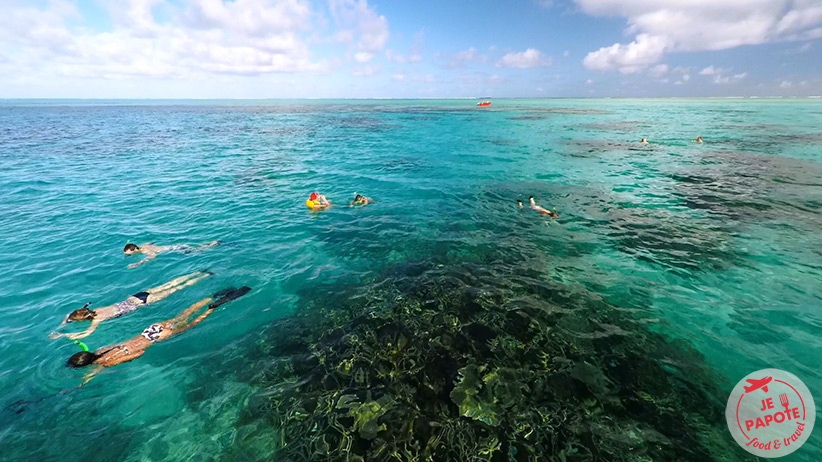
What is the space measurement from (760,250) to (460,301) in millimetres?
13171

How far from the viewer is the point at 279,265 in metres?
13.1

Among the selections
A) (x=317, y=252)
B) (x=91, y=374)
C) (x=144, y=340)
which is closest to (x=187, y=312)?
(x=144, y=340)

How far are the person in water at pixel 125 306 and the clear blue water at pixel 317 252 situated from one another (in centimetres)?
35

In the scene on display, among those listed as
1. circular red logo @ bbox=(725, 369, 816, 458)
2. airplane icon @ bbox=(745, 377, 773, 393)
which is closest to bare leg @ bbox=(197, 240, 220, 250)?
circular red logo @ bbox=(725, 369, 816, 458)

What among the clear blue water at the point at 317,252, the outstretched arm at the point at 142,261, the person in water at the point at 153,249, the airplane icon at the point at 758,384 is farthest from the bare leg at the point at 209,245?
the airplane icon at the point at 758,384

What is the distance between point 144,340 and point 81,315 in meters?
2.57

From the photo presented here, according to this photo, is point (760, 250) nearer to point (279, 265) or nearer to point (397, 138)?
point (279, 265)

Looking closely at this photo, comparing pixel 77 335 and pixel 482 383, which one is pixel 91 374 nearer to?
pixel 77 335

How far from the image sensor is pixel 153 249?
45.7ft

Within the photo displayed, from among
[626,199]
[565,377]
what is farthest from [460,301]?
[626,199]

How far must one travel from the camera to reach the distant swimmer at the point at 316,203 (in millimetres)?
19031

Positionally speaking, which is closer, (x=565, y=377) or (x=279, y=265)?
(x=565, y=377)

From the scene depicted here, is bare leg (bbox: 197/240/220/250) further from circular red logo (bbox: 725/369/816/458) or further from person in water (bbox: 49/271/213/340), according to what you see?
circular red logo (bbox: 725/369/816/458)

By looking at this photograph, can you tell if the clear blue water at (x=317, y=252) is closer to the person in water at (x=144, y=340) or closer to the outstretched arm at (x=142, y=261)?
the person in water at (x=144, y=340)
